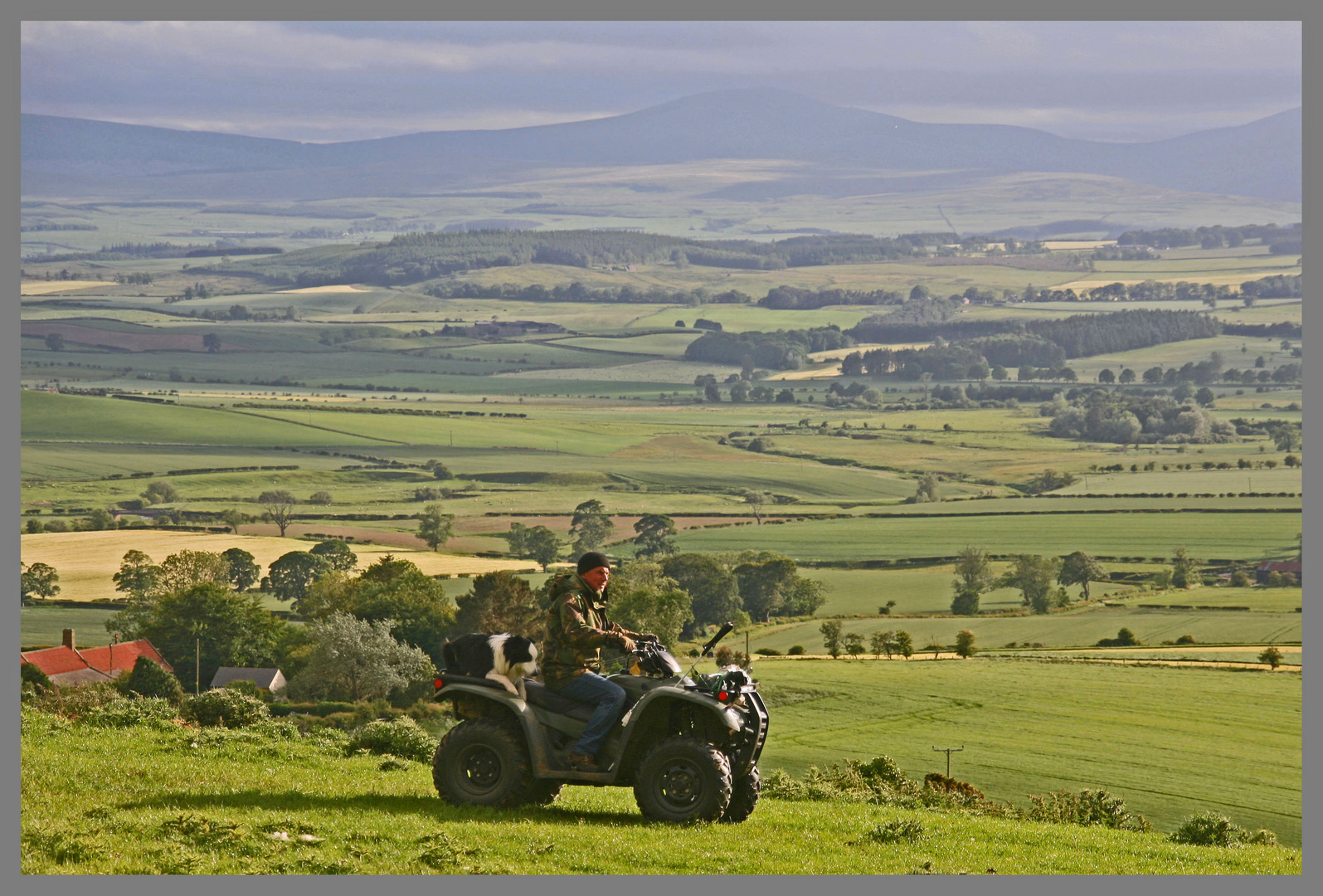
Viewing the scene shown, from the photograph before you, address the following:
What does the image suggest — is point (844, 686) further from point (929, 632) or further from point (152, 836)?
point (152, 836)

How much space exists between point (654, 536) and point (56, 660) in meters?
37.6

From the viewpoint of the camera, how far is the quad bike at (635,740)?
1031 cm

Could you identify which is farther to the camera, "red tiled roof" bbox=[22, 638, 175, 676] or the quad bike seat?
"red tiled roof" bbox=[22, 638, 175, 676]

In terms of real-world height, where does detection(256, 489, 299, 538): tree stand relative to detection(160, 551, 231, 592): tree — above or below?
above

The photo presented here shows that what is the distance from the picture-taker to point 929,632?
5762 centimetres

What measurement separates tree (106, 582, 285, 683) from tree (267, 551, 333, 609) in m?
10.1

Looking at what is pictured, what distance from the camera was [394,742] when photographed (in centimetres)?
1462

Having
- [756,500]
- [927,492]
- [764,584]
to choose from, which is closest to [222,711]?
[764,584]

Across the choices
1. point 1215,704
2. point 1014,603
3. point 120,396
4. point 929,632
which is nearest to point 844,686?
point 1215,704

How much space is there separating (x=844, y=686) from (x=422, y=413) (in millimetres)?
86460

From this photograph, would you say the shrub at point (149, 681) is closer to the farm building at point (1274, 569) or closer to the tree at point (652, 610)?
the tree at point (652, 610)

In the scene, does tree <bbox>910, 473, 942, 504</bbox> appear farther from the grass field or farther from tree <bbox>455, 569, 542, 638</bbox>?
the grass field

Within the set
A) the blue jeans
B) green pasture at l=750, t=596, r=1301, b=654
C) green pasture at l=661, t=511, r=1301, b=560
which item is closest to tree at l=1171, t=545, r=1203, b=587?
green pasture at l=661, t=511, r=1301, b=560

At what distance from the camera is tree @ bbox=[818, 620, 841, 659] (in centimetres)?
5168
